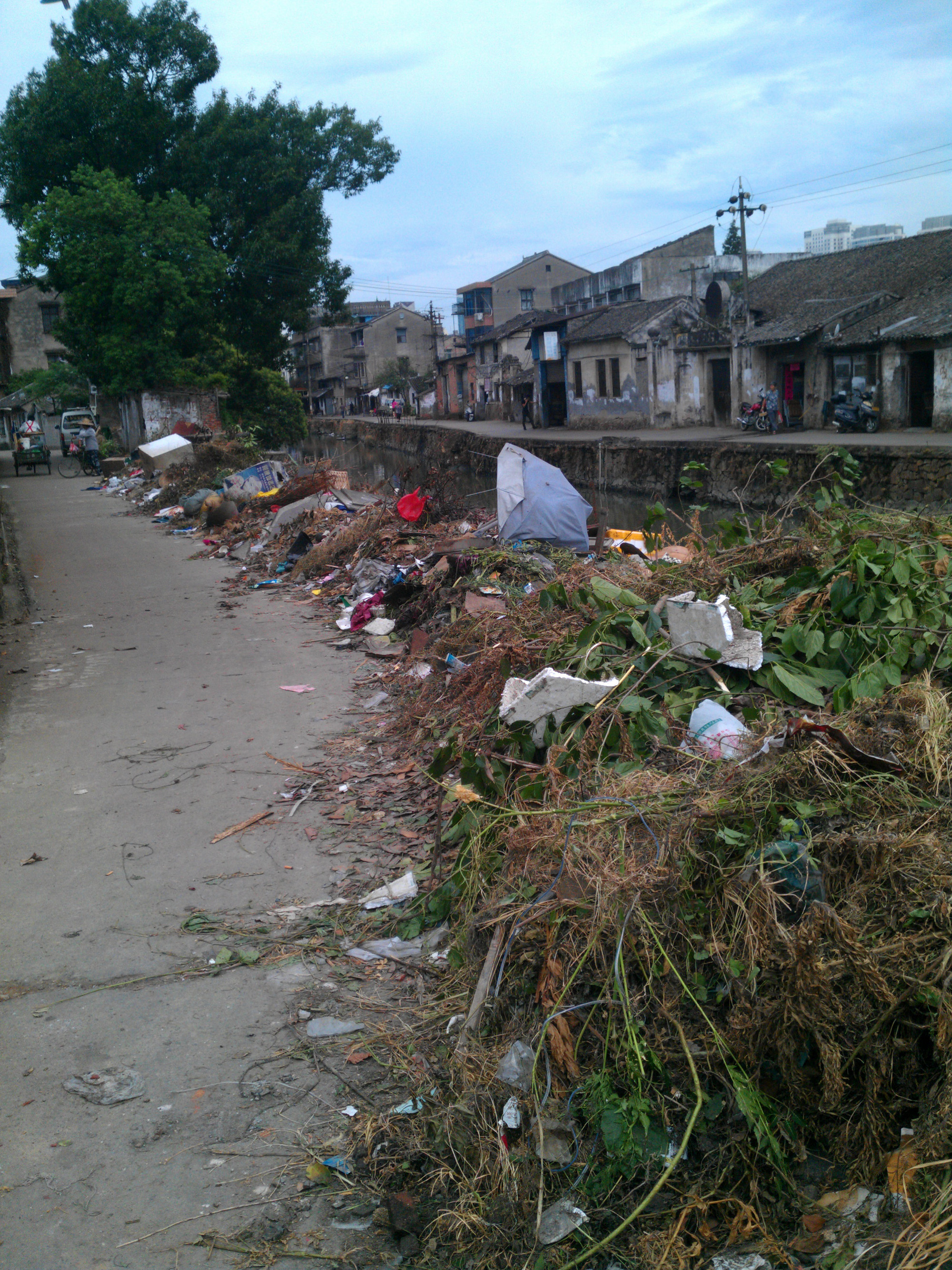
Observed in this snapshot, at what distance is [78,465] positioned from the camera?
30156mm

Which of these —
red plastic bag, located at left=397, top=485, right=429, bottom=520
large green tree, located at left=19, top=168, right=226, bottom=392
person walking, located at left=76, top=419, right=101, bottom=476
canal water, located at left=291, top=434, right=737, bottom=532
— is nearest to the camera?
red plastic bag, located at left=397, top=485, right=429, bottom=520

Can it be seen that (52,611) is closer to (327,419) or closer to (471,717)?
(471,717)

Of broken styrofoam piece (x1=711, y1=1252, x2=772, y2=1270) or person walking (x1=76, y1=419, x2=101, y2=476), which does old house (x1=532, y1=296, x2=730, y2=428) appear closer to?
person walking (x1=76, y1=419, x2=101, y2=476)

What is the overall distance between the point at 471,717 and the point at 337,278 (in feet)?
96.6

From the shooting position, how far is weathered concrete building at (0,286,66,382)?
1957 inches

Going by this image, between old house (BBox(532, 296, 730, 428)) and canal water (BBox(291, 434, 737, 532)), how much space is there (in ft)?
22.5

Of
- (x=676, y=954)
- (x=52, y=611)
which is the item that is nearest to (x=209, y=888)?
(x=676, y=954)

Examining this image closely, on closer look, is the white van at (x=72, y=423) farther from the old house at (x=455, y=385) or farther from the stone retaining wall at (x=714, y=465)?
the old house at (x=455, y=385)

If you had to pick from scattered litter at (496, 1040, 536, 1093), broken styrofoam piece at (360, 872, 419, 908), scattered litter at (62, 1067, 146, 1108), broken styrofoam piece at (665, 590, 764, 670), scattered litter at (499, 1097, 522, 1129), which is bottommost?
scattered litter at (62, 1067, 146, 1108)

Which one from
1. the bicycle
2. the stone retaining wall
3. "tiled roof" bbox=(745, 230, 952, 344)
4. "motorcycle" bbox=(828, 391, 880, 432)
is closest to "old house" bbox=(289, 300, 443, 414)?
the stone retaining wall

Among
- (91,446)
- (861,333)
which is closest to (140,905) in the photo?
(861,333)

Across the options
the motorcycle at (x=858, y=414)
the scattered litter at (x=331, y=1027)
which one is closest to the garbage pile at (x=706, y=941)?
the scattered litter at (x=331, y=1027)

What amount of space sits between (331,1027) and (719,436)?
84.3ft

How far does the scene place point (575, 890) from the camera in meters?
2.79
